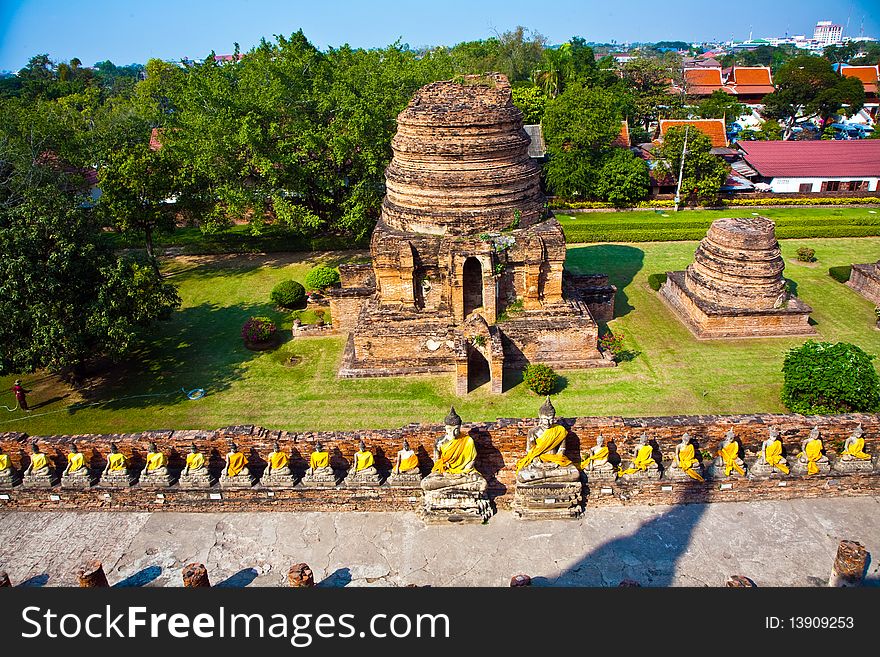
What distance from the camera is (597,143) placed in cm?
3925

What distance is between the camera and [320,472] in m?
13.0

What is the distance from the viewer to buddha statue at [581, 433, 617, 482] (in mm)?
12898

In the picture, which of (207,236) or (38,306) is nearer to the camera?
(38,306)

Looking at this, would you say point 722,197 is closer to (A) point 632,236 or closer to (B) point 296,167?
(A) point 632,236

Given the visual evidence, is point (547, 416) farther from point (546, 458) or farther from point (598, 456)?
point (598, 456)

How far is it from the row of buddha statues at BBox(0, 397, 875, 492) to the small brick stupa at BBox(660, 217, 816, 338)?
29.2 ft

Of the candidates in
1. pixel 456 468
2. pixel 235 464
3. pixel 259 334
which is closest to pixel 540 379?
pixel 456 468

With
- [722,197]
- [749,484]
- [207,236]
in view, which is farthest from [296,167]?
[722,197]

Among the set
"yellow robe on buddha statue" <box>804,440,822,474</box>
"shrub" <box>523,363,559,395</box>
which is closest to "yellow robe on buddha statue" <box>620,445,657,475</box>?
"yellow robe on buddha statue" <box>804,440,822,474</box>

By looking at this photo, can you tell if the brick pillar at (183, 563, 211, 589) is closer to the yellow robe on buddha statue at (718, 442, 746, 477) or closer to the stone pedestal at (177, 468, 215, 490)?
the stone pedestal at (177, 468, 215, 490)

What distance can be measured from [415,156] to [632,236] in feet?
55.5

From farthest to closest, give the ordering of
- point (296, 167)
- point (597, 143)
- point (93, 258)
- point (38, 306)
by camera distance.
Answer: point (597, 143) → point (296, 167) → point (93, 258) → point (38, 306)

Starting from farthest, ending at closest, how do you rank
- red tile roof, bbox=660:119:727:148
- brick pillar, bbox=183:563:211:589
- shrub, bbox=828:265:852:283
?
red tile roof, bbox=660:119:727:148 → shrub, bbox=828:265:852:283 → brick pillar, bbox=183:563:211:589

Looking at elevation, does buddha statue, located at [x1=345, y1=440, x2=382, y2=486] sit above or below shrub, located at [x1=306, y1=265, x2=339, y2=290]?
below
